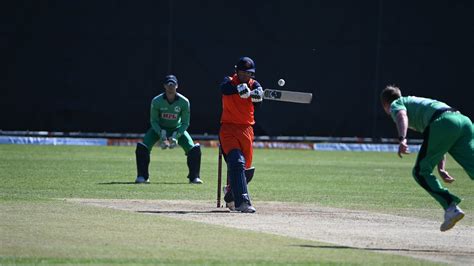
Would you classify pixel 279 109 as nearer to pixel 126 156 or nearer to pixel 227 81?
pixel 126 156

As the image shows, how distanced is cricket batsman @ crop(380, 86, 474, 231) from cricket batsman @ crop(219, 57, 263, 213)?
10.2ft

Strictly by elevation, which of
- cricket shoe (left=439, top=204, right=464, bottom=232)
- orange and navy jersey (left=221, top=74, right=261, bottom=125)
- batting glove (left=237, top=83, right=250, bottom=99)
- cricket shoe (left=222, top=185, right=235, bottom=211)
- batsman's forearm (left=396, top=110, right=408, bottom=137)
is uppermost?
batsman's forearm (left=396, top=110, right=408, bottom=137)

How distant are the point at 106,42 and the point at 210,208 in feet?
55.0

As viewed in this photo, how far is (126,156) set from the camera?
2625 centimetres

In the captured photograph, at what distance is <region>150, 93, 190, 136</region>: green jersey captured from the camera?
19.4 m

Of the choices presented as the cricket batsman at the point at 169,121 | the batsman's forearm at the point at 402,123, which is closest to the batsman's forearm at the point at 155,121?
the cricket batsman at the point at 169,121


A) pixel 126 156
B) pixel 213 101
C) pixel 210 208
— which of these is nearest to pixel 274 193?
pixel 210 208

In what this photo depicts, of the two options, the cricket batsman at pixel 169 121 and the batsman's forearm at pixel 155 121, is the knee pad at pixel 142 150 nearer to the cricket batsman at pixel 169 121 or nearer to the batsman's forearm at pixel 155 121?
the cricket batsman at pixel 169 121

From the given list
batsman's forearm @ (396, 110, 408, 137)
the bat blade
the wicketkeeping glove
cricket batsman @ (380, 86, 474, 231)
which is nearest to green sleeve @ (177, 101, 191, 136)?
the wicketkeeping glove

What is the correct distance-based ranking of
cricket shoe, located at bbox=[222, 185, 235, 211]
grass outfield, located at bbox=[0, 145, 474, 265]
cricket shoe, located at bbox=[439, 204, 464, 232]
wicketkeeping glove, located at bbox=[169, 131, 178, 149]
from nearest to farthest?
grass outfield, located at bbox=[0, 145, 474, 265] → cricket shoe, located at bbox=[439, 204, 464, 232] → cricket shoe, located at bbox=[222, 185, 235, 211] → wicketkeeping glove, located at bbox=[169, 131, 178, 149]

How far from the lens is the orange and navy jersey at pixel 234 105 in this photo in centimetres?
1357

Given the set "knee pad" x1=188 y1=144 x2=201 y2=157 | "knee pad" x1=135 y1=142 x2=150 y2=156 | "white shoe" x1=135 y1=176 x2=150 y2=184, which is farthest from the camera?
"knee pad" x1=188 y1=144 x2=201 y2=157

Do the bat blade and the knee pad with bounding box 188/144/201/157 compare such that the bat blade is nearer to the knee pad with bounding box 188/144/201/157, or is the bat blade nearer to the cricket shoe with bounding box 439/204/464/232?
the cricket shoe with bounding box 439/204/464/232

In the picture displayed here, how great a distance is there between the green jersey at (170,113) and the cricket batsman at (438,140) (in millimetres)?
9072
